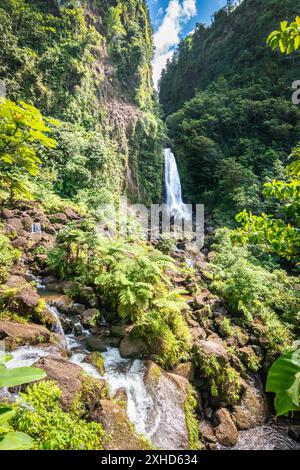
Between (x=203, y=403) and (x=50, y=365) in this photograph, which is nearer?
(x=50, y=365)

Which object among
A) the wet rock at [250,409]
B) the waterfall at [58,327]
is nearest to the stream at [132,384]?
the waterfall at [58,327]

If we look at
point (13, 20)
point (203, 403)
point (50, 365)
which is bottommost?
point (203, 403)

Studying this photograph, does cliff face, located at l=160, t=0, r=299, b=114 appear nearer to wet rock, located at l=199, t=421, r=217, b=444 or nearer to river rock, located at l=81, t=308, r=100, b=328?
river rock, located at l=81, t=308, r=100, b=328

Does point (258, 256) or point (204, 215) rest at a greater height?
point (204, 215)

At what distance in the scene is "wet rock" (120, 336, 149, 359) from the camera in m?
4.74

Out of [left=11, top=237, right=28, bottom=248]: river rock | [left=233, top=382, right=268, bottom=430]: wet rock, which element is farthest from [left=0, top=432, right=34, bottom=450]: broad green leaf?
[left=11, top=237, right=28, bottom=248]: river rock

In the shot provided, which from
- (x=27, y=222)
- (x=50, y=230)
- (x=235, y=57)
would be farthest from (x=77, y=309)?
(x=235, y=57)

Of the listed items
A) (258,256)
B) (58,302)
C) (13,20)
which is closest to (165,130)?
(13,20)

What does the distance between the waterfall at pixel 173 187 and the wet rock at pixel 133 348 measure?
13.5 m

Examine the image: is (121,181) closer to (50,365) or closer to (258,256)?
(258,256)

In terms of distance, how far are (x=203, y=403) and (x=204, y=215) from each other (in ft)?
47.6

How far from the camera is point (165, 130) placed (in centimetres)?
2170

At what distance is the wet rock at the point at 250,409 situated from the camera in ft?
15.9

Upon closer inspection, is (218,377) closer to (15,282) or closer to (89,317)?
(89,317)
